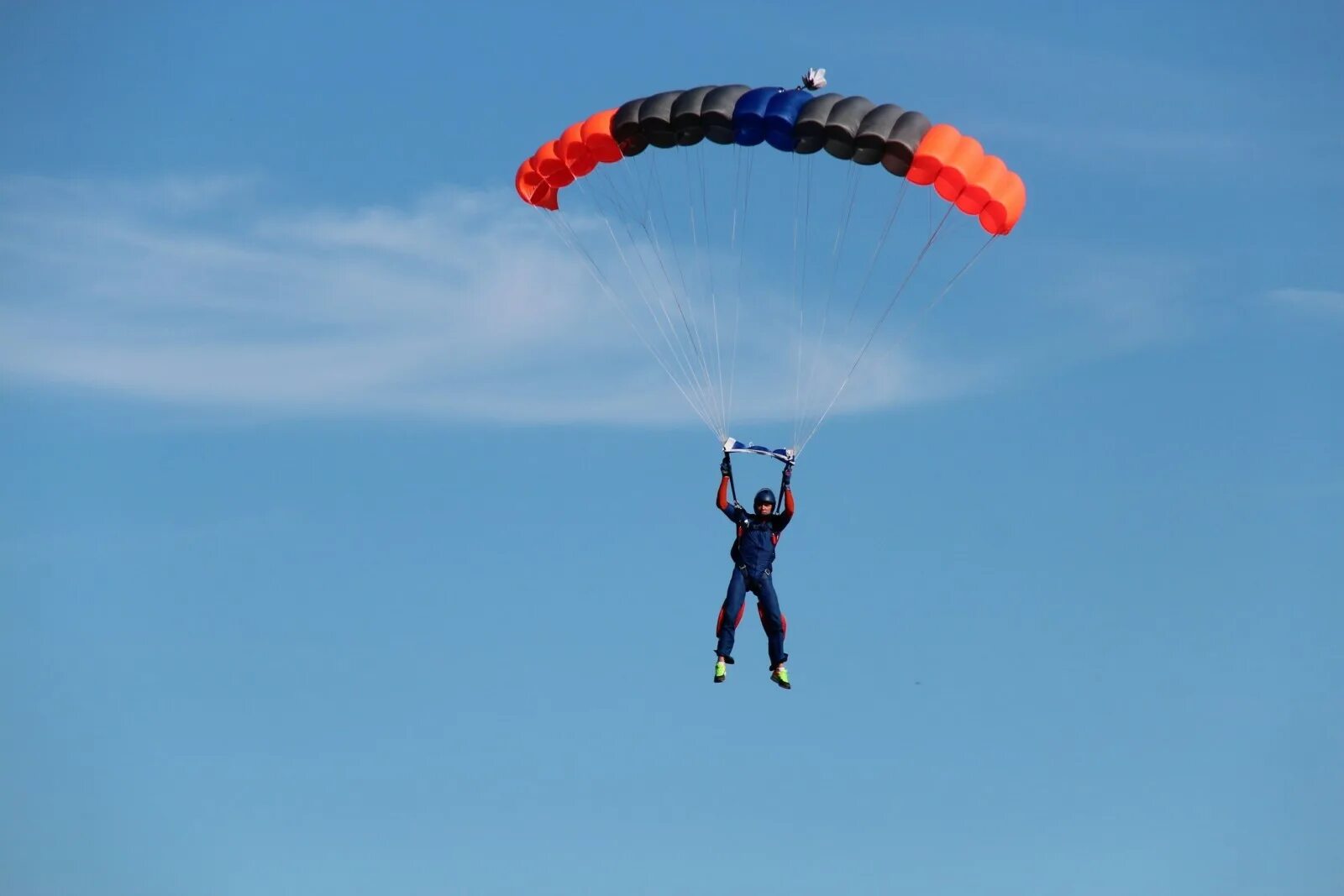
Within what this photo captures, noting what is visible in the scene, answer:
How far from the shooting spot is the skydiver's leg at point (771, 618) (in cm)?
3017

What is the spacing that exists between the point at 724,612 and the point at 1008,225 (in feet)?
18.4

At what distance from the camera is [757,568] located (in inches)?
1188

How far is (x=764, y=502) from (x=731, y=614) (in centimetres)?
133

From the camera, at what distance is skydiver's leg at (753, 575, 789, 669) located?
99.0ft

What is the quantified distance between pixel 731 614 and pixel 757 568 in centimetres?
60

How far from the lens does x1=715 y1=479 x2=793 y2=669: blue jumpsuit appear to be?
30.2m

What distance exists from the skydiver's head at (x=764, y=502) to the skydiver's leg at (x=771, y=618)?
0.76 m

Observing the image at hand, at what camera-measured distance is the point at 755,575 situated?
30172 mm

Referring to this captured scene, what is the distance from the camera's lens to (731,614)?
30156 mm

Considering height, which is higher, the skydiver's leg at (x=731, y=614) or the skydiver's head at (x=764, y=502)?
the skydiver's head at (x=764, y=502)

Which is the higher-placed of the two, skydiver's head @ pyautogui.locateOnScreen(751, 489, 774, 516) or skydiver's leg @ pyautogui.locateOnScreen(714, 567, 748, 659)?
skydiver's head @ pyautogui.locateOnScreen(751, 489, 774, 516)

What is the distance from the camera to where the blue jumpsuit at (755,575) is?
99.0ft

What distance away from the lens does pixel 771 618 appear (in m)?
30.2

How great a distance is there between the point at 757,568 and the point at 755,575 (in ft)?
0.29
